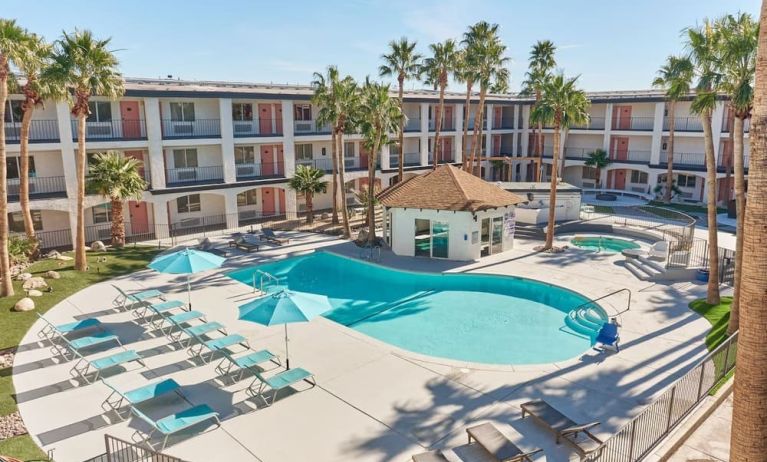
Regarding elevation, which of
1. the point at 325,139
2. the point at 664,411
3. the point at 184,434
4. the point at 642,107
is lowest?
the point at 184,434

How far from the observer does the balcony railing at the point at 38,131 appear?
27.9 m

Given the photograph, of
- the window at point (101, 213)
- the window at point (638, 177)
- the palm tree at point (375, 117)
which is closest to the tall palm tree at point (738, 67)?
the palm tree at point (375, 117)

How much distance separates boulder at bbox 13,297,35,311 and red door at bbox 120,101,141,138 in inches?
581

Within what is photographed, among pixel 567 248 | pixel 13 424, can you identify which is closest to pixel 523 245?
pixel 567 248

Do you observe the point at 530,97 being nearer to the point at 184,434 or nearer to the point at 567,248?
the point at 567,248

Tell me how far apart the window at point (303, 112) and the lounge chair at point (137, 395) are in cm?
2909

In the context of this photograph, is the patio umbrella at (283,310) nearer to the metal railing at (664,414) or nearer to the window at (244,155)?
the metal railing at (664,414)

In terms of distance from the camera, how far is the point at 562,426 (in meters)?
11.3

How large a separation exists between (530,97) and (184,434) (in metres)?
49.2

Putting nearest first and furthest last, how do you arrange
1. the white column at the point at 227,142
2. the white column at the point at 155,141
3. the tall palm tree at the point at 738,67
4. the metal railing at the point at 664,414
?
the metal railing at the point at 664,414
the tall palm tree at the point at 738,67
the white column at the point at 155,141
the white column at the point at 227,142

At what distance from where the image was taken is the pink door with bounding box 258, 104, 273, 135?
123 feet

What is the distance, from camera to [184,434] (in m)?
11.8

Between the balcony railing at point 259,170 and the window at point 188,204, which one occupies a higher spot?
the balcony railing at point 259,170

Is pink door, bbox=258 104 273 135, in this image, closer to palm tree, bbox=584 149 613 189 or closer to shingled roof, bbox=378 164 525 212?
shingled roof, bbox=378 164 525 212
